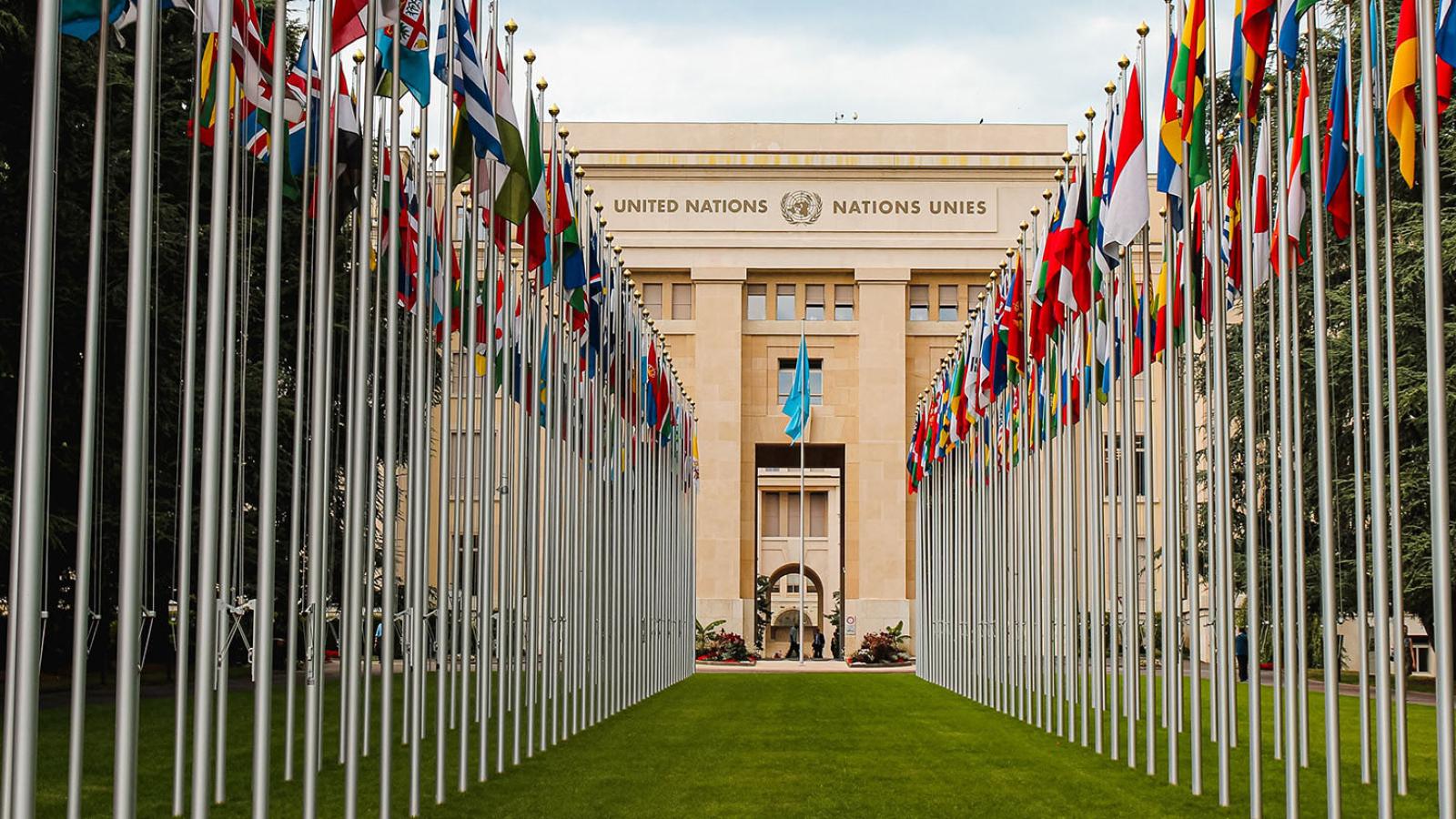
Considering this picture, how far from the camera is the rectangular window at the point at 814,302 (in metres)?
70.5

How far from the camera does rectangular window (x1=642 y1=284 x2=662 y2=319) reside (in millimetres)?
69812

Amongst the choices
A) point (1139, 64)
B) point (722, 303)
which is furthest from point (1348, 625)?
point (1139, 64)

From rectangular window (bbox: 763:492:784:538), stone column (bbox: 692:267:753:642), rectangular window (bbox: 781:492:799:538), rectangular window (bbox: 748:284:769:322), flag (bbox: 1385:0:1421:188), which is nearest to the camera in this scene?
flag (bbox: 1385:0:1421:188)

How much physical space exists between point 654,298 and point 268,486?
58.4 m

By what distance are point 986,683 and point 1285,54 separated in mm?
23977

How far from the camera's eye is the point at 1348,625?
60875 mm

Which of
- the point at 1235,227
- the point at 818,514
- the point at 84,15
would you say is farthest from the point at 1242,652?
the point at 818,514

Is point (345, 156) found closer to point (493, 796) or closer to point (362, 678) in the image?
point (362, 678)

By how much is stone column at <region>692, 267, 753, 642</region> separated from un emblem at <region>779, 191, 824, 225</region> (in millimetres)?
2747

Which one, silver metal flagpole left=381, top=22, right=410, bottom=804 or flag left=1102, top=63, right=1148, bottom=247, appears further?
flag left=1102, top=63, right=1148, bottom=247

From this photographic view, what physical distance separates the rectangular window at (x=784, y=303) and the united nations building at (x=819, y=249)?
312 mm

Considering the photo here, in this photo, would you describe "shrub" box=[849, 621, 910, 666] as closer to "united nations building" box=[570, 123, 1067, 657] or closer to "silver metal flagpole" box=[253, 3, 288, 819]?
"united nations building" box=[570, 123, 1067, 657]

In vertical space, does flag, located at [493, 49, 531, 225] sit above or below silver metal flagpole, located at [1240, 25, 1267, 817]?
above

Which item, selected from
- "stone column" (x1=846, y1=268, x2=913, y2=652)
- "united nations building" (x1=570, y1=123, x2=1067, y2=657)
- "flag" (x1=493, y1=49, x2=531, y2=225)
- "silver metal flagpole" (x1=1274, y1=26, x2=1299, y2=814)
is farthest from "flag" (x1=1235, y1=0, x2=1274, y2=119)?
"united nations building" (x1=570, y1=123, x2=1067, y2=657)
